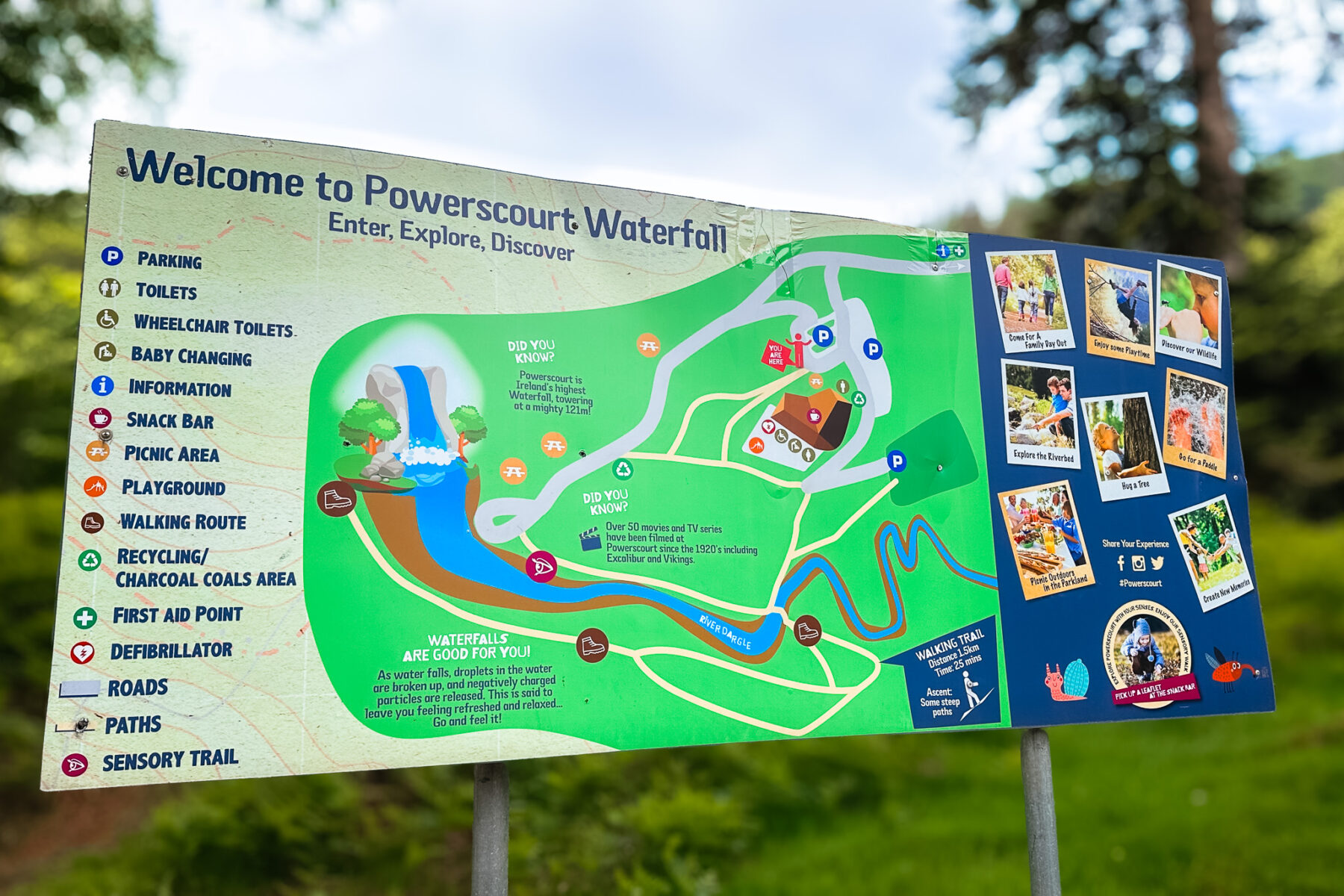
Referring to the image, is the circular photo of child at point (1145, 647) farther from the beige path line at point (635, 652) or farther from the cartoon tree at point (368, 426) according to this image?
the cartoon tree at point (368, 426)

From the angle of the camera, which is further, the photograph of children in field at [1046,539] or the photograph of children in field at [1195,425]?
the photograph of children in field at [1195,425]

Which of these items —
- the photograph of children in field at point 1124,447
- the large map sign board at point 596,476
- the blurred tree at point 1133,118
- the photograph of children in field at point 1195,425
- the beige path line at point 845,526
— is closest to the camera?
the large map sign board at point 596,476

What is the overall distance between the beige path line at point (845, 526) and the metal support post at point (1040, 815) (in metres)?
0.93

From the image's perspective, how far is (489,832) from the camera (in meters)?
2.36

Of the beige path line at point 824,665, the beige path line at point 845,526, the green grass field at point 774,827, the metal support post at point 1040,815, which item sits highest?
the beige path line at point 845,526

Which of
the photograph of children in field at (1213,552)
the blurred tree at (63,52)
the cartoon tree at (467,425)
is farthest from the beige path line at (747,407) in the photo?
the blurred tree at (63,52)

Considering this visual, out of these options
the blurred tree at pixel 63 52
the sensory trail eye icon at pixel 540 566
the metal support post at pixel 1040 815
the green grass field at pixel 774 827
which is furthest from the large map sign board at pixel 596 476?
the blurred tree at pixel 63 52

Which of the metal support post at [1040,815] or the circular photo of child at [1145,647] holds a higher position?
the circular photo of child at [1145,647]

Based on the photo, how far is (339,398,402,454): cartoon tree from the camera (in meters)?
2.22

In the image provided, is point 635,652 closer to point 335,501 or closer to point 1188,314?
point 335,501

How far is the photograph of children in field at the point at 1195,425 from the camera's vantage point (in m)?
3.01

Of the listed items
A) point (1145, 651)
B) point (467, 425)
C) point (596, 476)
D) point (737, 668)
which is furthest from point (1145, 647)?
point (467, 425)

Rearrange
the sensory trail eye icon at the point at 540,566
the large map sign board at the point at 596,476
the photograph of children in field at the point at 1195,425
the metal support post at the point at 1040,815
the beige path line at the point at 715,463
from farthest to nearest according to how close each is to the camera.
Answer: the photograph of children in field at the point at 1195,425
the metal support post at the point at 1040,815
the beige path line at the point at 715,463
the sensory trail eye icon at the point at 540,566
the large map sign board at the point at 596,476

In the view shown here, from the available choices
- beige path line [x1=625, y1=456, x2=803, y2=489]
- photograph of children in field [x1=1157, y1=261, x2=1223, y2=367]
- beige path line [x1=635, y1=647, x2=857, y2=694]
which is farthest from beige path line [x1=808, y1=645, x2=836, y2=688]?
photograph of children in field [x1=1157, y1=261, x2=1223, y2=367]
